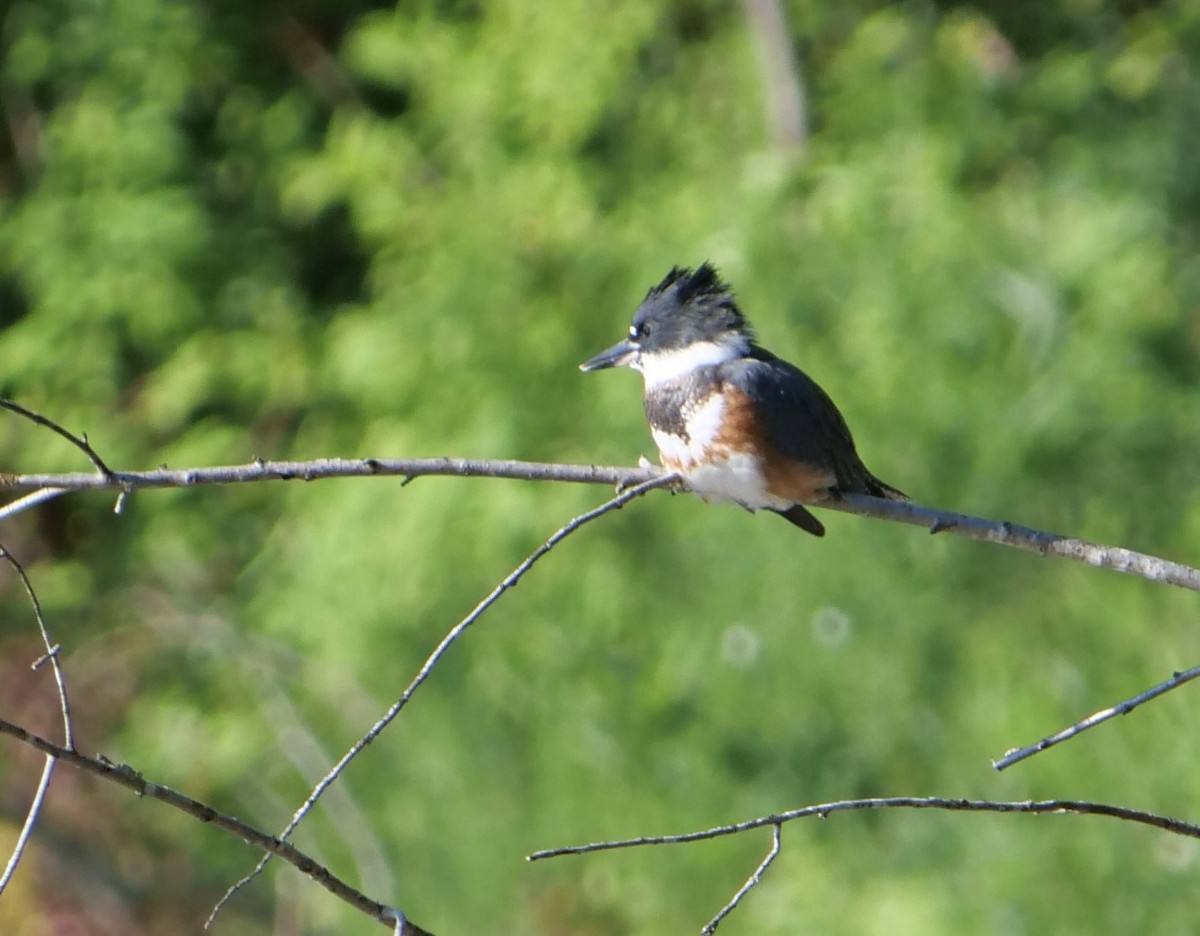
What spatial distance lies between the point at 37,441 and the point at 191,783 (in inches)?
61.4

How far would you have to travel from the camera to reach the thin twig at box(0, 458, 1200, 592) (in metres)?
1.75

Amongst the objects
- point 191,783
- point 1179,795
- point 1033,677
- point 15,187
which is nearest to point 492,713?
point 191,783

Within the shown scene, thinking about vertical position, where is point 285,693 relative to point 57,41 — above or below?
below

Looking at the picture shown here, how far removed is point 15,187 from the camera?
6.84 m

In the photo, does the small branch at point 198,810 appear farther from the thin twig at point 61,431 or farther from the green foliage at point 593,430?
the green foliage at point 593,430

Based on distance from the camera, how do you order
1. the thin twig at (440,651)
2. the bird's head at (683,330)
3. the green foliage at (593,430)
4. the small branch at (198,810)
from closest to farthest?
the small branch at (198,810) < the thin twig at (440,651) < the bird's head at (683,330) < the green foliage at (593,430)

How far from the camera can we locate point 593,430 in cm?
514

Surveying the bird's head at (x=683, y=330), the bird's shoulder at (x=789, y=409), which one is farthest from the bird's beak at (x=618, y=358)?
the bird's shoulder at (x=789, y=409)

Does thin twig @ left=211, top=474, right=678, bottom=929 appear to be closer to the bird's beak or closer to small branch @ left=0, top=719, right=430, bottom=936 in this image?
small branch @ left=0, top=719, right=430, bottom=936

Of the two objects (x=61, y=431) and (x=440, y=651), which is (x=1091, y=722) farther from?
(x=61, y=431)

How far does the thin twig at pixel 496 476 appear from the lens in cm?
175

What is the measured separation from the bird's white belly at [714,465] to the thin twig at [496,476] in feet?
1.71

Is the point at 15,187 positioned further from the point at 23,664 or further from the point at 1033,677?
the point at 1033,677

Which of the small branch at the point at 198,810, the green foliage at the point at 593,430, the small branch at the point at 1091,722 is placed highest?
the green foliage at the point at 593,430
